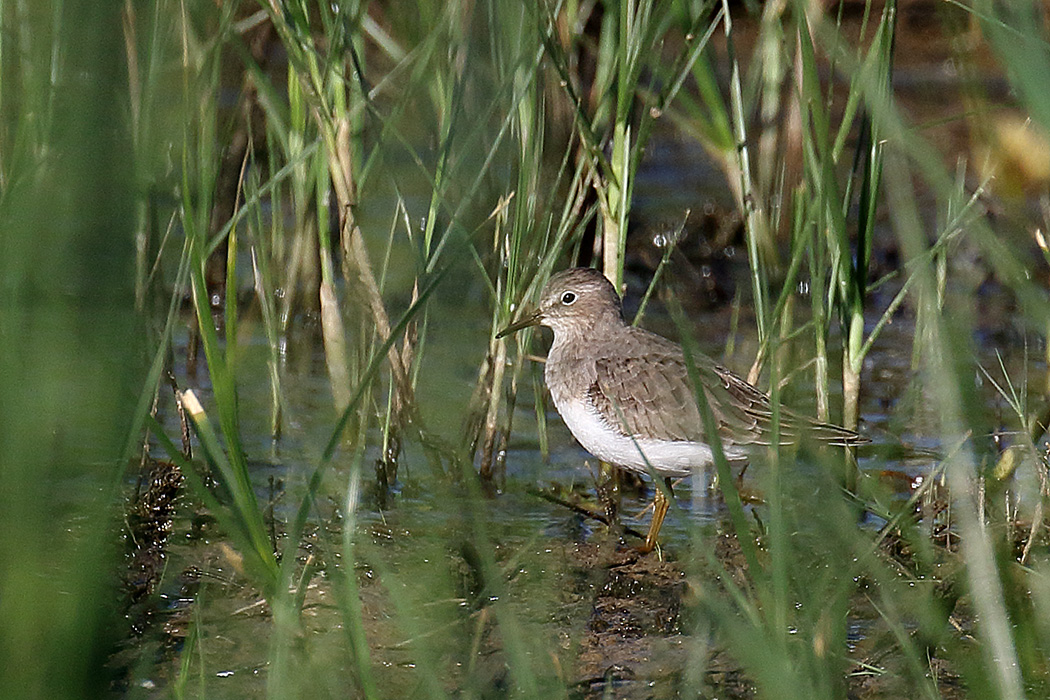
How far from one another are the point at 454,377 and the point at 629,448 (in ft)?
9.11

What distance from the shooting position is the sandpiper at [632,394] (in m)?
4.83

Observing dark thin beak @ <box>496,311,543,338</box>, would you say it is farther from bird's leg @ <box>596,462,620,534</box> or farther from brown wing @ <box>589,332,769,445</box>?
bird's leg @ <box>596,462,620,534</box>

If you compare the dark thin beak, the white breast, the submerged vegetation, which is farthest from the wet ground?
the dark thin beak

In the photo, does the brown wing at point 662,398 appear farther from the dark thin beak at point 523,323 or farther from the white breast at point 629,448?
the dark thin beak at point 523,323

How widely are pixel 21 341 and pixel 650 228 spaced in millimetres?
7059

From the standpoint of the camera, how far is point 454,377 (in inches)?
86.0

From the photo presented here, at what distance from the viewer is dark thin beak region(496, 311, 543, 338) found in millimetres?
4645

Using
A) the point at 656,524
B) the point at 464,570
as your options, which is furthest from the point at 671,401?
the point at 464,570

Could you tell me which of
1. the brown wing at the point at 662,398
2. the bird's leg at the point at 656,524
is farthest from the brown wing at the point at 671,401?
the bird's leg at the point at 656,524

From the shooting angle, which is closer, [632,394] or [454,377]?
[454,377]

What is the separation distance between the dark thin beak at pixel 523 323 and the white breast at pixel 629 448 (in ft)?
1.22

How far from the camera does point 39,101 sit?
1903 millimetres

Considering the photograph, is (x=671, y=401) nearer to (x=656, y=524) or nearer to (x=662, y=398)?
(x=662, y=398)

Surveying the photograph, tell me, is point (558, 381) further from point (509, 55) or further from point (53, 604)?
point (53, 604)
